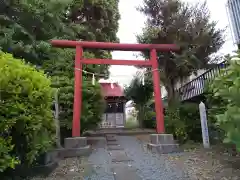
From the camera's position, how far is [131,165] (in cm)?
590

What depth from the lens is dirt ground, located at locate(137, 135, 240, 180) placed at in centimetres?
475

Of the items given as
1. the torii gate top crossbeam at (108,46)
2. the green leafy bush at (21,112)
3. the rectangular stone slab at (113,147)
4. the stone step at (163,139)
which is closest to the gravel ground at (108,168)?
the stone step at (163,139)

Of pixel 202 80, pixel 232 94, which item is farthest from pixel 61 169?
pixel 202 80

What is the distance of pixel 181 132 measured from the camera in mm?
8555

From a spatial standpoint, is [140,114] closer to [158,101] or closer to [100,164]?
[158,101]

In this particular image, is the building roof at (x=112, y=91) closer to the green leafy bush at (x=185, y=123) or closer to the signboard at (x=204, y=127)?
the green leafy bush at (x=185, y=123)

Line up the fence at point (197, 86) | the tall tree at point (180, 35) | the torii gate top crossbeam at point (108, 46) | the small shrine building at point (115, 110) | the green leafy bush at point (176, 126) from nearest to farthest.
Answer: the torii gate top crossbeam at point (108, 46)
the green leafy bush at point (176, 126)
the fence at point (197, 86)
the tall tree at point (180, 35)
the small shrine building at point (115, 110)

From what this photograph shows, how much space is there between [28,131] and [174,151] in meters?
5.06

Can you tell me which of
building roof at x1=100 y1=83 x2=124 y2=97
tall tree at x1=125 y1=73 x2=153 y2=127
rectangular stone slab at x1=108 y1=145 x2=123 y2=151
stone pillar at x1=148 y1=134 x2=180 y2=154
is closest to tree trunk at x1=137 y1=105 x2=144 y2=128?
tall tree at x1=125 y1=73 x2=153 y2=127

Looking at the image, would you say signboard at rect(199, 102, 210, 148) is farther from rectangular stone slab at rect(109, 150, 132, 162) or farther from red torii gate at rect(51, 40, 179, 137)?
rectangular stone slab at rect(109, 150, 132, 162)

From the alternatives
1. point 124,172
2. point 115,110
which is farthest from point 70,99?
point 115,110

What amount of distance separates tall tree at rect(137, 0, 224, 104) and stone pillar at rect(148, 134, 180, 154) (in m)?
3.97

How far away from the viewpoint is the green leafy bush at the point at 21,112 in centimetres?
377

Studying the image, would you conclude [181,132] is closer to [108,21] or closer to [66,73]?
[66,73]
